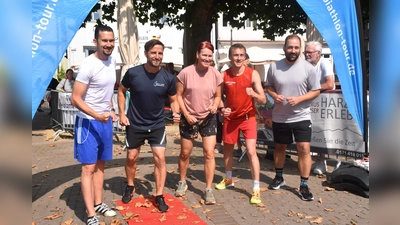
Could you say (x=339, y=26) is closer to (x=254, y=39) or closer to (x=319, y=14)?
(x=319, y=14)

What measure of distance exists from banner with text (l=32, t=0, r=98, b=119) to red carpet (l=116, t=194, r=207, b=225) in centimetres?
188

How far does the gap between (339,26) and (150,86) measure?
2.74 metres

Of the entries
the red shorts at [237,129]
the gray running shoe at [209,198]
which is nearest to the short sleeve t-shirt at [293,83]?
the red shorts at [237,129]

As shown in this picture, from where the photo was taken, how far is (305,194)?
5.61 m

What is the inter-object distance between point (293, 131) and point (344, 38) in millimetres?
1495

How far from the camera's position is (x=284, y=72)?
221 inches

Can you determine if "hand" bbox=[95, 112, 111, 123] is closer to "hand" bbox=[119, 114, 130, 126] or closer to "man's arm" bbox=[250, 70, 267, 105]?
"hand" bbox=[119, 114, 130, 126]

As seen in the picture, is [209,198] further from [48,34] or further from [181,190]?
[48,34]

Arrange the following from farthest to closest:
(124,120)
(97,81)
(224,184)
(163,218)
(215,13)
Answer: (215,13) → (224,184) → (124,120) → (163,218) → (97,81)

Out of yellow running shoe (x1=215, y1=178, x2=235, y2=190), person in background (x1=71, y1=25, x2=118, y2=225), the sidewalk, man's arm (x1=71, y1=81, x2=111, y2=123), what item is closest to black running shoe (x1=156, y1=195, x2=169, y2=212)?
the sidewalk

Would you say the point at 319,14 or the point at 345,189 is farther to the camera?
the point at 345,189

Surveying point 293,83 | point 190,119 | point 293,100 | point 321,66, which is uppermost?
point 321,66

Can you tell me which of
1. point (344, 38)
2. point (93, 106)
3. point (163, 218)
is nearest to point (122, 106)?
point (93, 106)

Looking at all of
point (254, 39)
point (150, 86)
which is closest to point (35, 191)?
point (150, 86)
